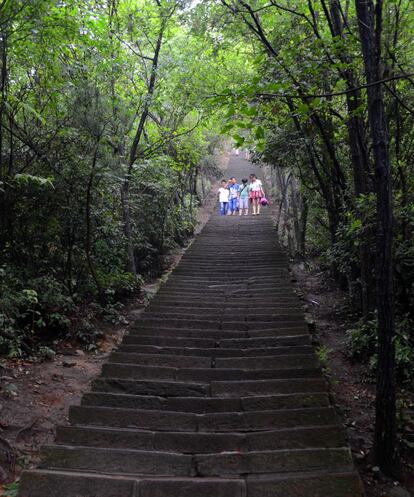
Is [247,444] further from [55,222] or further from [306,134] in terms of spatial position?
[306,134]

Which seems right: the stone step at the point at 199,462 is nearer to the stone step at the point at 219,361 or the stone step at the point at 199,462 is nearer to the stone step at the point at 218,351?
the stone step at the point at 219,361

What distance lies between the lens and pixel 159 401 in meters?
5.42

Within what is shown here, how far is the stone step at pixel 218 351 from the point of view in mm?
6531

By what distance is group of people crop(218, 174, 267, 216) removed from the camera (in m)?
18.3

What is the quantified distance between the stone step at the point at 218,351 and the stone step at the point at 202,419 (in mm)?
1587

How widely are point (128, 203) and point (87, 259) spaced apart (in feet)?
7.48

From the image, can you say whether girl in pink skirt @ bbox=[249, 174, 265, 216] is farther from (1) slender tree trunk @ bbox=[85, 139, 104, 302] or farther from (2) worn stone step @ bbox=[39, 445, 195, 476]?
(2) worn stone step @ bbox=[39, 445, 195, 476]

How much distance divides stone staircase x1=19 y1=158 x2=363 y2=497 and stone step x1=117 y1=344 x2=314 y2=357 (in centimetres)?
2

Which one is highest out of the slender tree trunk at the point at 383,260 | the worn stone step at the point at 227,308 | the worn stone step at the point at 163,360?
the slender tree trunk at the point at 383,260

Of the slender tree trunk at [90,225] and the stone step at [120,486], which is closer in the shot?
the stone step at [120,486]

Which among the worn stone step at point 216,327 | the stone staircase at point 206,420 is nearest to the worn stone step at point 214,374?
the stone staircase at point 206,420

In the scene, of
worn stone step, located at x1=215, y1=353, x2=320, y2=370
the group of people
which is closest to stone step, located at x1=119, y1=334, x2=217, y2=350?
worn stone step, located at x1=215, y1=353, x2=320, y2=370

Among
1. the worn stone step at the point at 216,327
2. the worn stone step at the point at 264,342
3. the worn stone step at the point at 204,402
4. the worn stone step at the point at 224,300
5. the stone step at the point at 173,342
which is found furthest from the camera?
the worn stone step at the point at 224,300

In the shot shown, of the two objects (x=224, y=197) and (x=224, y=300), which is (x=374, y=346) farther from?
(x=224, y=197)
